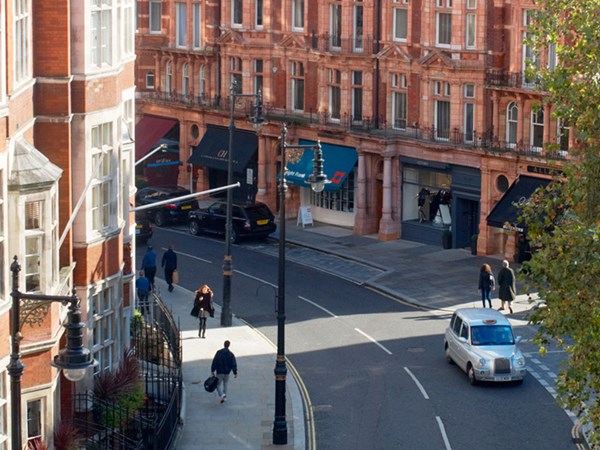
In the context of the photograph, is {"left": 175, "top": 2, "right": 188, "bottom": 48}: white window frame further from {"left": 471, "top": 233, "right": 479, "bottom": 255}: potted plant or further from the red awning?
{"left": 471, "top": 233, "right": 479, "bottom": 255}: potted plant

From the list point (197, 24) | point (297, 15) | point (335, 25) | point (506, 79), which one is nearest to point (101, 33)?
point (506, 79)

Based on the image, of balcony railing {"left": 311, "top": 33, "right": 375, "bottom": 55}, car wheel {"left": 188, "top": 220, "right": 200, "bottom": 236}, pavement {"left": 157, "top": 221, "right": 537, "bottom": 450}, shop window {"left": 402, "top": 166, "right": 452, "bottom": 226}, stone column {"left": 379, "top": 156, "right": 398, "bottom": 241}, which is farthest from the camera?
car wheel {"left": 188, "top": 220, "right": 200, "bottom": 236}

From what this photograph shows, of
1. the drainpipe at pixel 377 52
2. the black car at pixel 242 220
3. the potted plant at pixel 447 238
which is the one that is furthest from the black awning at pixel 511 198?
the black car at pixel 242 220

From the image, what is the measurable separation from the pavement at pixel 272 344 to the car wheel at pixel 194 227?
303 centimetres

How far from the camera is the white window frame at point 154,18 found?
7106 centimetres

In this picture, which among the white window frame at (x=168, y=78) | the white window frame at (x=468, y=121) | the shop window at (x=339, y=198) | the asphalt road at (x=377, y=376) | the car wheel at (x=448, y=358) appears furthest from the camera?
the white window frame at (x=168, y=78)

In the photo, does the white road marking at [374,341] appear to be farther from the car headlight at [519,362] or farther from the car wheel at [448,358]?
the car headlight at [519,362]

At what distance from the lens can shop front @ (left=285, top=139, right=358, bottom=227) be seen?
2317 inches

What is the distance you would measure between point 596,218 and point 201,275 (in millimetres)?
28254

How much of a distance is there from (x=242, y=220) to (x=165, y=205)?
540 centimetres

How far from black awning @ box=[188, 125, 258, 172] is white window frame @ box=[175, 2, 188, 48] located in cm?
485

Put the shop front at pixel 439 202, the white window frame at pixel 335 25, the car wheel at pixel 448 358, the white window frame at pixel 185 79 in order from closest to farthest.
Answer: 1. the car wheel at pixel 448 358
2. the shop front at pixel 439 202
3. the white window frame at pixel 335 25
4. the white window frame at pixel 185 79

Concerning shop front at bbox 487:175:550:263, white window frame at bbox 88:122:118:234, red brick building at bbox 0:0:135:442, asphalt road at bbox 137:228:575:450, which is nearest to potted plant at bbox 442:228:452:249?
shop front at bbox 487:175:550:263

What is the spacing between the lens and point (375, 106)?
5866cm
